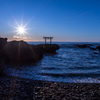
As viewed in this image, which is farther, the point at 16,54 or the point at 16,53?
the point at 16,53

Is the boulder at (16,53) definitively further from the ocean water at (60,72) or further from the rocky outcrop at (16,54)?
the ocean water at (60,72)

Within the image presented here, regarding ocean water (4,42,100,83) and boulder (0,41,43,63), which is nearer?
ocean water (4,42,100,83)

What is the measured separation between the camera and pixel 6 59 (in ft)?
57.7

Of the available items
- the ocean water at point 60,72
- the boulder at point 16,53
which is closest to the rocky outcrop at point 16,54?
the boulder at point 16,53

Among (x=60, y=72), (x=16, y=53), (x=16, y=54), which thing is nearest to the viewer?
(x=60, y=72)

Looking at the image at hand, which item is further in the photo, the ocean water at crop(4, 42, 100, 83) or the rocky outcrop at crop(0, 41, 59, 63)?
the rocky outcrop at crop(0, 41, 59, 63)

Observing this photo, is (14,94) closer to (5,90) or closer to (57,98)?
(5,90)

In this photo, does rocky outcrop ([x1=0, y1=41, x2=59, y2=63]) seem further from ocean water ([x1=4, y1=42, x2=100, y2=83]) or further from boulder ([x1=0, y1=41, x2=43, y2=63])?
ocean water ([x1=4, y1=42, x2=100, y2=83])

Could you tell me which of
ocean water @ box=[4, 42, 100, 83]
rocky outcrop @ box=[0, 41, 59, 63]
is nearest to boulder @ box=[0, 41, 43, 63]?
rocky outcrop @ box=[0, 41, 59, 63]

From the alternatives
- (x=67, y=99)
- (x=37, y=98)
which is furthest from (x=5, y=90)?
(x=67, y=99)

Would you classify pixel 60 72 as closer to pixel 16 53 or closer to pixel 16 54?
pixel 16 54

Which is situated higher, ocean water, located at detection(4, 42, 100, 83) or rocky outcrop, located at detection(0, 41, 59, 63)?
rocky outcrop, located at detection(0, 41, 59, 63)

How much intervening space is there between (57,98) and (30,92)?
1.80 m

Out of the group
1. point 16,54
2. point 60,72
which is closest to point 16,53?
point 16,54
